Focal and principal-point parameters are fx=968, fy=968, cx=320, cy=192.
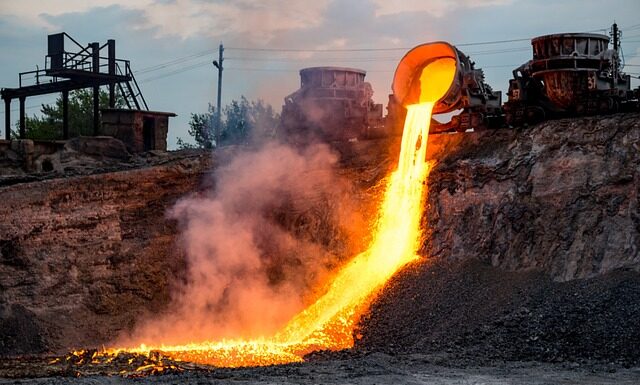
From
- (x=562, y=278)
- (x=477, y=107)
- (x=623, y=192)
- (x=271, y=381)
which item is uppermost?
(x=477, y=107)

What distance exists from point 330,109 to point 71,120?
31560mm

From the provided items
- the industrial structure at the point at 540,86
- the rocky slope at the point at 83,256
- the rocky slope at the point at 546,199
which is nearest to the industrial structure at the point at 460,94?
the industrial structure at the point at 540,86

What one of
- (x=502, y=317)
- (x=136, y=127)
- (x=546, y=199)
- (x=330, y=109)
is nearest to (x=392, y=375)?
(x=502, y=317)

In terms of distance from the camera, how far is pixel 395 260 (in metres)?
19.1

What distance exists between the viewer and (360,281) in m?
19.0

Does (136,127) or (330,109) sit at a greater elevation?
(330,109)

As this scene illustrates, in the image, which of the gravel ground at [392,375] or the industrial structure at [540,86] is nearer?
the gravel ground at [392,375]

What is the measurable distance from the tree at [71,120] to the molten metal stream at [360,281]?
95.1ft

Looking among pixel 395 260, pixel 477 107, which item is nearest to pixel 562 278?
pixel 395 260

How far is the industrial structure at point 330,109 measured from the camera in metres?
23.3

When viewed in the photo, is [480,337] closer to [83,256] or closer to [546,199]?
[546,199]

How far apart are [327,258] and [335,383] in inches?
280

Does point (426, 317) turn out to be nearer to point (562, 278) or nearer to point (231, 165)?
point (562, 278)

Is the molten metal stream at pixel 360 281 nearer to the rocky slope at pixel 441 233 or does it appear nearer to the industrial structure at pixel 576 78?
the rocky slope at pixel 441 233
